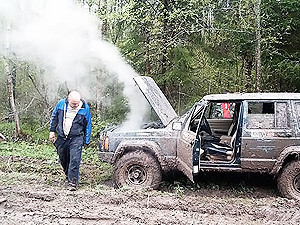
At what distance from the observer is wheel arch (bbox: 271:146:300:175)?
6184 millimetres

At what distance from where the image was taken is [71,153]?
683 cm

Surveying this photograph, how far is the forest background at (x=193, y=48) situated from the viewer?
11.2 meters

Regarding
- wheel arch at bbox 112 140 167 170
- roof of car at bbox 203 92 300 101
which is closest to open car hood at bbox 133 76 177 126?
wheel arch at bbox 112 140 167 170

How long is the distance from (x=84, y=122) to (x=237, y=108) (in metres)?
3.03

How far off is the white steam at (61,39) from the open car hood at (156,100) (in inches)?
98.3

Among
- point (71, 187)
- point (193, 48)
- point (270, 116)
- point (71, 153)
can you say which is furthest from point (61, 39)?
point (270, 116)

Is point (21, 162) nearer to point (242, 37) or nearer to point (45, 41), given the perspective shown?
point (45, 41)

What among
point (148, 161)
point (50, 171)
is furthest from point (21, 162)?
point (148, 161)

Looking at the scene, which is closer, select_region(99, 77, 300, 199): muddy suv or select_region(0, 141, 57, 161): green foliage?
select_region(99, 77, 300, 199): muddy suv

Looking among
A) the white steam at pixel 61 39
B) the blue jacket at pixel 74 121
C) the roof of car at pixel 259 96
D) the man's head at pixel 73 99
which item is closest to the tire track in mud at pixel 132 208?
the blue jacket at pixel 74 121

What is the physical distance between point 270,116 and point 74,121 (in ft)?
11.4

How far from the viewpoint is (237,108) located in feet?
24.6

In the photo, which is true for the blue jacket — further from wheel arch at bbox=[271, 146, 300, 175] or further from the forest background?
the forest background

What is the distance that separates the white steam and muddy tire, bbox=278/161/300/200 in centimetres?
511
